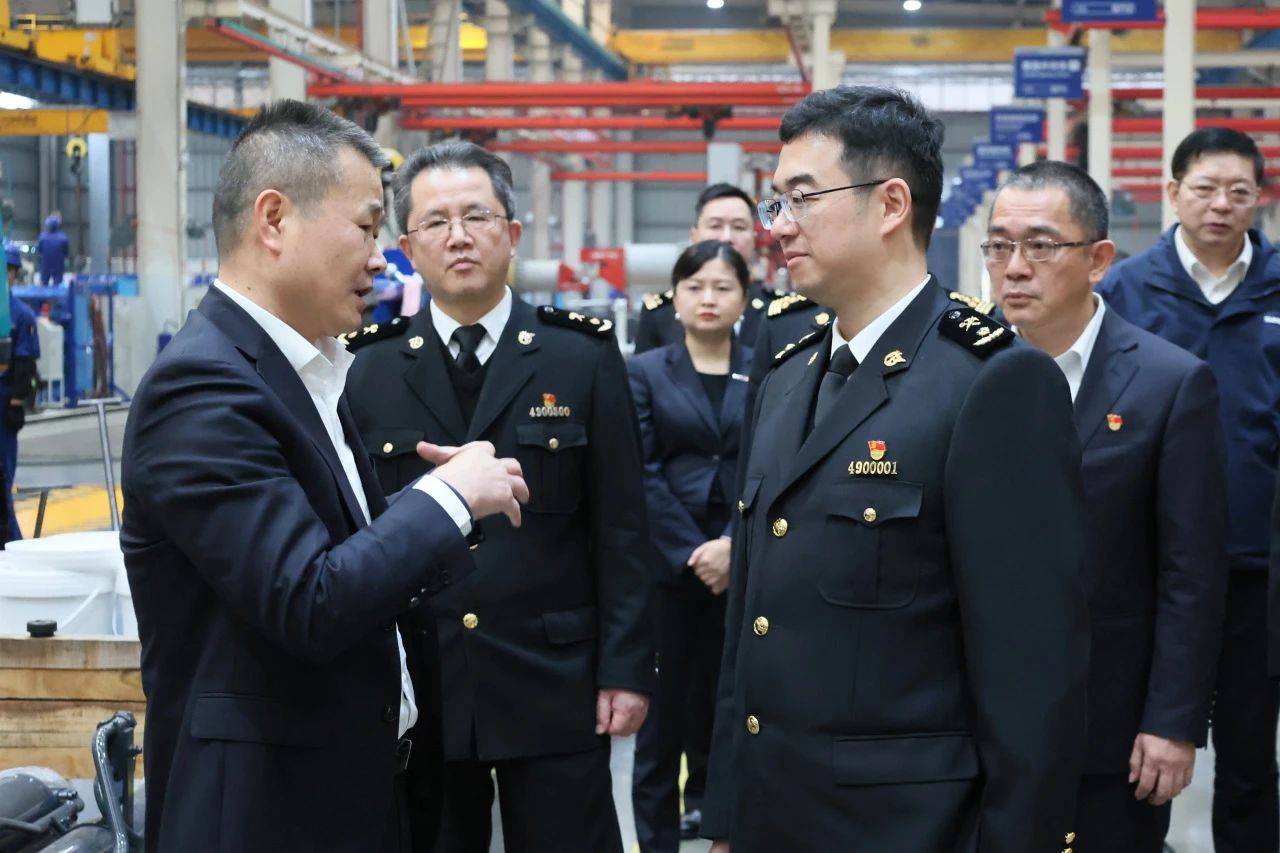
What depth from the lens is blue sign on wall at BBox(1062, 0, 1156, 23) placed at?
8633 mm

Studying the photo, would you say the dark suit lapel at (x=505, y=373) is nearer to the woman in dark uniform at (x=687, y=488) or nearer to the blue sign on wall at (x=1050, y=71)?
the woman in dark uniform at (x=687, y=488)

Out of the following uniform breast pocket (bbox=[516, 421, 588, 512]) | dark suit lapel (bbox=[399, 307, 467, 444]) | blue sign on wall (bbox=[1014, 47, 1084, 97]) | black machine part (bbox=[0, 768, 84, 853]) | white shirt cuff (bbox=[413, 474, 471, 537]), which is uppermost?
blue sign on wall (bbox=[1014, 47, 1084, 97])

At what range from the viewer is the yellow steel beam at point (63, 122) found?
10.2 m

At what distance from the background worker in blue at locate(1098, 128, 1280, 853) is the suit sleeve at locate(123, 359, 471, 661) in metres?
2.47

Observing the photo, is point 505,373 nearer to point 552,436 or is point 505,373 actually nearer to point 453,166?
point 552,436

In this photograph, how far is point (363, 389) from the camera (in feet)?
9.56

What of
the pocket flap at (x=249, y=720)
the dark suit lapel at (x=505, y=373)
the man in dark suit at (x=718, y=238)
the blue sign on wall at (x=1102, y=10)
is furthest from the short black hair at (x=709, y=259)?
the blue sign on wall at (x=1102, y=10)

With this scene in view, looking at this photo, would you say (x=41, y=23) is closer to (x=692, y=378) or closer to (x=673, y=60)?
(x=692, y=378)

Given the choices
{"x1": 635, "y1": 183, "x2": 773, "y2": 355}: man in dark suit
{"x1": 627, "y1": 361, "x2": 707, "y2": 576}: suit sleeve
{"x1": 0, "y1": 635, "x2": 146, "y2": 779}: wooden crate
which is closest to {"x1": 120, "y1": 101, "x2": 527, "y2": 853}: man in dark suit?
{"x1": 0, "y1": 635, "x2": 146, "y2": 779}: wooden crate

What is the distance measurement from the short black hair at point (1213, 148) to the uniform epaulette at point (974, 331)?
224 centimetres

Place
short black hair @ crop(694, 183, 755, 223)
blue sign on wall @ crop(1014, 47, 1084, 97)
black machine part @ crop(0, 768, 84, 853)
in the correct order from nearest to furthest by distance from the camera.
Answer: black machine part @ crop(0, 768, 84, 853) < short black hair @ crop(694, 183, 755, 223) < blue sign on wall @ crop(1014, 47, 1084, 97)

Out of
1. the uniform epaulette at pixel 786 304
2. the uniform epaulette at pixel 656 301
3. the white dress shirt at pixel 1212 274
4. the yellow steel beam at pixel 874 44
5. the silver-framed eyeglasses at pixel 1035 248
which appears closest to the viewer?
the silver-framed eyeglasses at pixel 1035 248

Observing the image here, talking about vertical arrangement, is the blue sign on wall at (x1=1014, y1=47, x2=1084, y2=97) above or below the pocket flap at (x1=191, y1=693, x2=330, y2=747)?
above

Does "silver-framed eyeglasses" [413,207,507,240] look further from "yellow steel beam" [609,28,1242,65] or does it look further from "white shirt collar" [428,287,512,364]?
"yellow steel beam" [609,28,1242,65]
